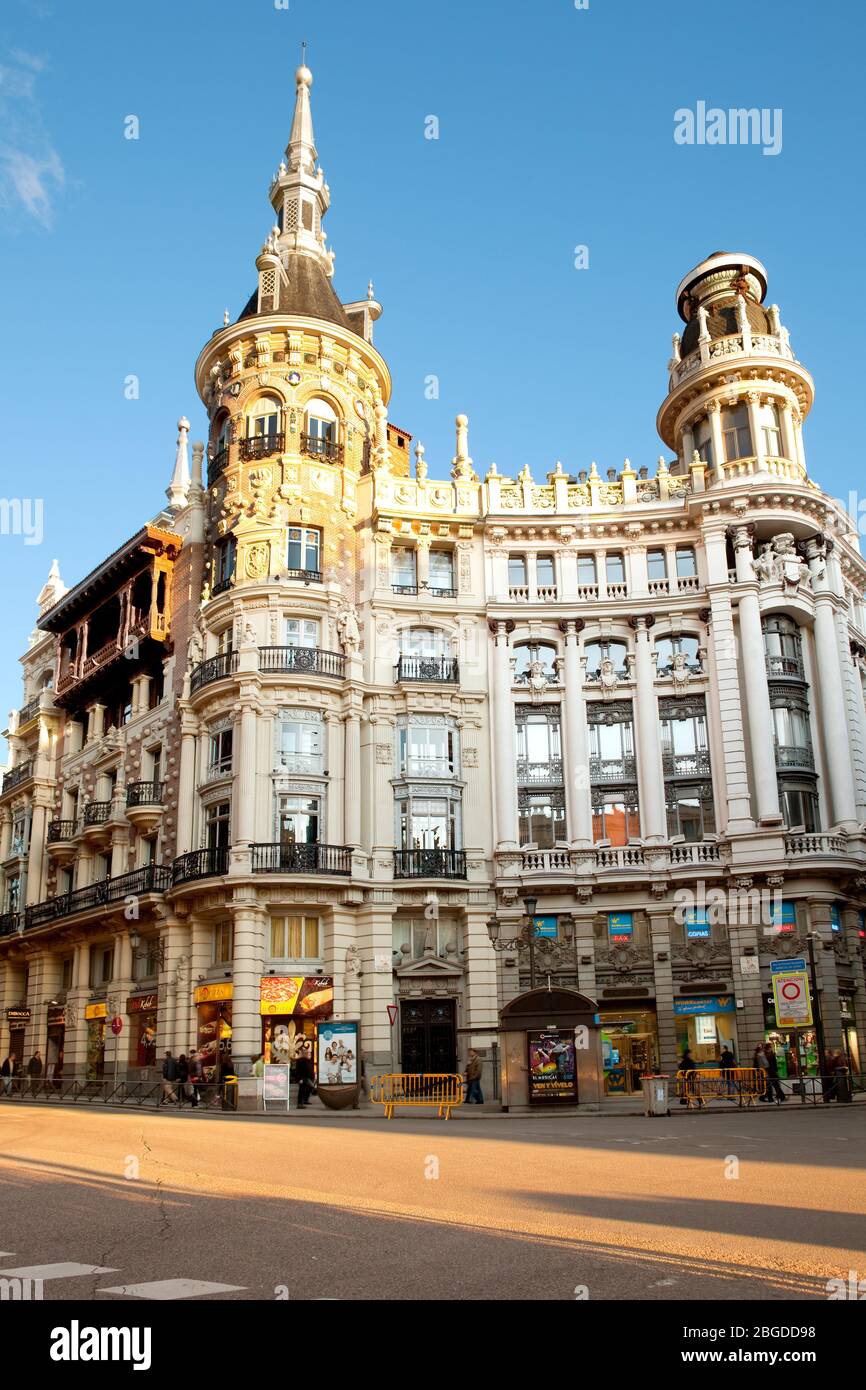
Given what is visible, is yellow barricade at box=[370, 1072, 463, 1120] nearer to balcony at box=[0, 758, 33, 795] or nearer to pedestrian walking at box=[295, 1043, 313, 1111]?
pedestrian walking at box=[295, 1043, 313, 1111]

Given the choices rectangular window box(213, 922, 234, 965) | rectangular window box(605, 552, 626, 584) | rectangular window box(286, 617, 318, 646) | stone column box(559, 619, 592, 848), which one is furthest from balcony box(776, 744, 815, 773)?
rectangular window box(213, 922, 234, 965)

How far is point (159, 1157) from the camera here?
1766cm

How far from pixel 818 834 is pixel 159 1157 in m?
28.3

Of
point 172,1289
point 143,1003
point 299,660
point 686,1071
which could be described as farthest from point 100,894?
point 172,1289

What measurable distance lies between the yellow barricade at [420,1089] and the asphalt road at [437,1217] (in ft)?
34.7

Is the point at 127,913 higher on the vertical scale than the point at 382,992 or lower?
higher

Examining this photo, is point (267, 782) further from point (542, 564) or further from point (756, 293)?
point (756, 293)

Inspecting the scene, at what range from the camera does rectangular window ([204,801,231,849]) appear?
41.7m

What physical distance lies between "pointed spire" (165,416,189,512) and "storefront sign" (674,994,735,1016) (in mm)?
32394

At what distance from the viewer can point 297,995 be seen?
129 feet

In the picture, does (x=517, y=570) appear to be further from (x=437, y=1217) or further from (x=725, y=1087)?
(x=437, y=1217)

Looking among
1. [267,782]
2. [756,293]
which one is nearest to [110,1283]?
[267,782]

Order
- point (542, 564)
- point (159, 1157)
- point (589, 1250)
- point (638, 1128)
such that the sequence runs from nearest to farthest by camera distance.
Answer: point (589, 1250) < point (159, 1157) < point (638, 1128) < point (542, 564)

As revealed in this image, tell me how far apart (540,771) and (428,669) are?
5.56 meters
